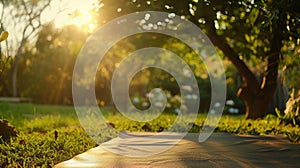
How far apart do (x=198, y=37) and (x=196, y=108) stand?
528 cm

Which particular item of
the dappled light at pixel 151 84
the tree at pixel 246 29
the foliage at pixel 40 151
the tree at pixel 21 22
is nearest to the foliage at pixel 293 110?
the dappled light at pixel 151 84

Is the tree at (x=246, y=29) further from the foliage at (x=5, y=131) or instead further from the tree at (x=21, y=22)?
the tree at (x=21, y=22)

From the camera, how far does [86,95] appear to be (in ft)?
47.0

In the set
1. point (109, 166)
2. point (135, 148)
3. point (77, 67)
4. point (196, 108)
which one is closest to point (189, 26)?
point (135, 148)

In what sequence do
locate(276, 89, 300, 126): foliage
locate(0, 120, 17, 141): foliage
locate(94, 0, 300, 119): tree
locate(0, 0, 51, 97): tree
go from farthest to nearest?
locate(0, 0, 51, 97): tree → locate(276, 89, 300, 126): foliage → locate(94, 0, 300, 119): tree → locate(0, 120, 17, 141): foliage

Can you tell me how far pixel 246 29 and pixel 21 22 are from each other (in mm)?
9162

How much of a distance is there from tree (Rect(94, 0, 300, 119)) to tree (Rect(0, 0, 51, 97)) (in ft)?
24.8

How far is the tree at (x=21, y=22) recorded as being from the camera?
1318cm

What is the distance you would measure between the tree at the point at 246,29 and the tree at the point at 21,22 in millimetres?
7561

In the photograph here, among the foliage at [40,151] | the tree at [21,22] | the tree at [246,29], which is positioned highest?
the tree at [21,22]

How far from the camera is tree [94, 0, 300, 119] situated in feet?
15.0

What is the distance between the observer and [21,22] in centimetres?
1365

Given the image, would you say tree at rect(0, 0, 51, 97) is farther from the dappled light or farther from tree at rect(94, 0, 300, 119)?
tree at rect(94, 0, 300, 119)

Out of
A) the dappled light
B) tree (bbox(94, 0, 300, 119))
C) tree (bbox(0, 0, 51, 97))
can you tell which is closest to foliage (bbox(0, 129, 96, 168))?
the dappled light
